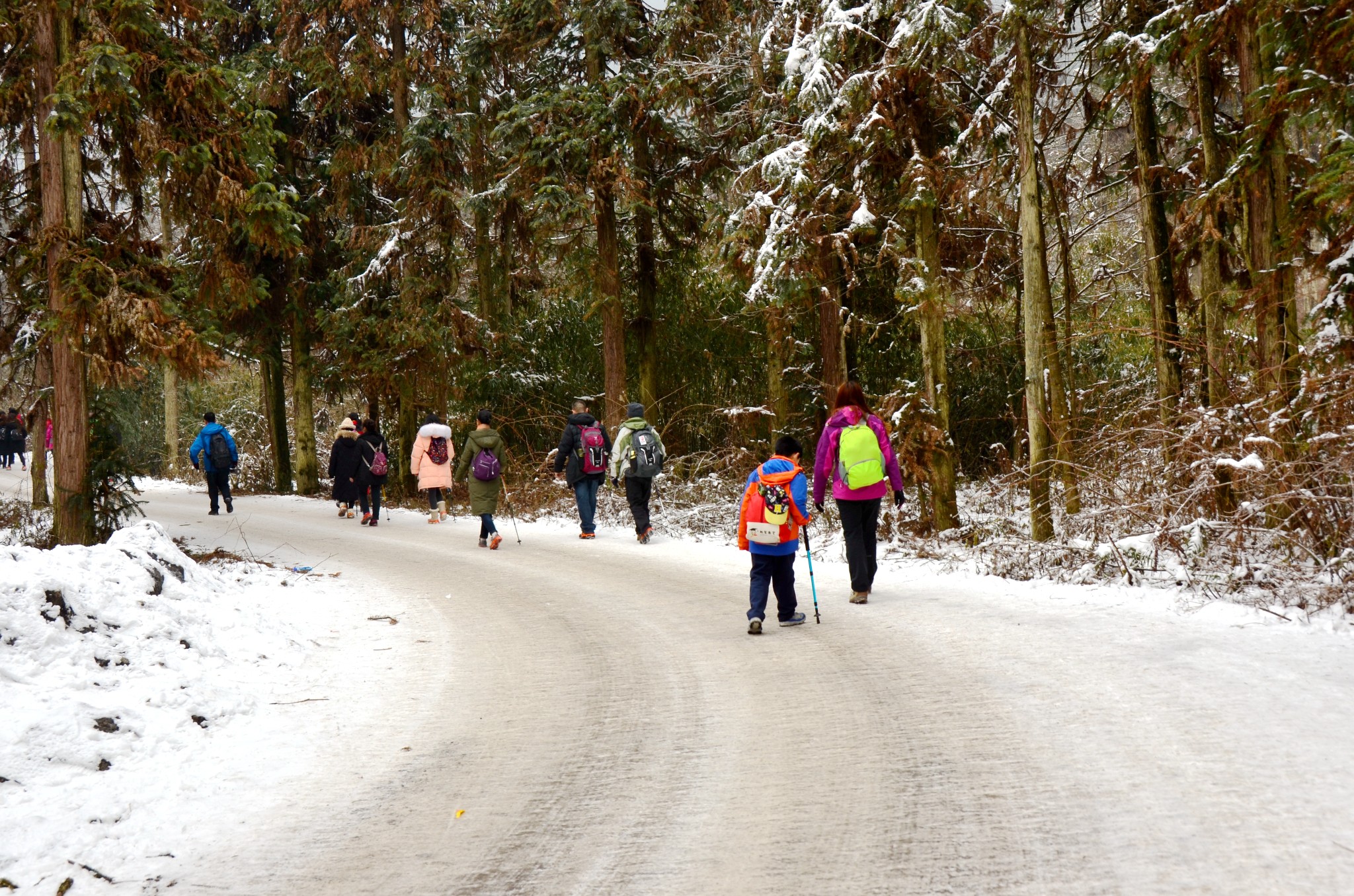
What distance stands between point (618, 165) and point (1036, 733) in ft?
52.5

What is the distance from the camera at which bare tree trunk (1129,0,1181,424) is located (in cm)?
1226

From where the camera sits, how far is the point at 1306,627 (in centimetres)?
682

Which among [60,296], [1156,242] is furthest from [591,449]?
[1156,242]

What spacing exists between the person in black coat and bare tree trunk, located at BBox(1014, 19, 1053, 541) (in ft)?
41.6

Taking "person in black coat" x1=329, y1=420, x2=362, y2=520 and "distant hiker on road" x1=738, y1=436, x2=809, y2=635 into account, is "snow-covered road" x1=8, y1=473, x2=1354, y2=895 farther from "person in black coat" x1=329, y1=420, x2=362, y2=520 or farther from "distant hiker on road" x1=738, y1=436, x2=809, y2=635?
"person in black coat" x1=329, y1=420, x2=362, y2=520

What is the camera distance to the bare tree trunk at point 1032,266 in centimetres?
1209

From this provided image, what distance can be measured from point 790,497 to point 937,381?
704 centimetres

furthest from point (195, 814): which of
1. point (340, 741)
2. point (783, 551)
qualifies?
point (783, 551)

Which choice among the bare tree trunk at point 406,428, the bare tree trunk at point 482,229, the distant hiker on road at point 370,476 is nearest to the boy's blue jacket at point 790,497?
the distant hiker on road at point 370,476

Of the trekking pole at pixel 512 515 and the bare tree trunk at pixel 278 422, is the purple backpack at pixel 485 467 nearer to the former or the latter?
the trekking pole at pixel 512 515

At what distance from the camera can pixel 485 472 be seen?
51.0 feet

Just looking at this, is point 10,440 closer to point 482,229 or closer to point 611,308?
point 482,229

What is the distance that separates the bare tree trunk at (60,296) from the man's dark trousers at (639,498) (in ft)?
24.9

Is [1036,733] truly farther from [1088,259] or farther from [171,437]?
[171,437]
